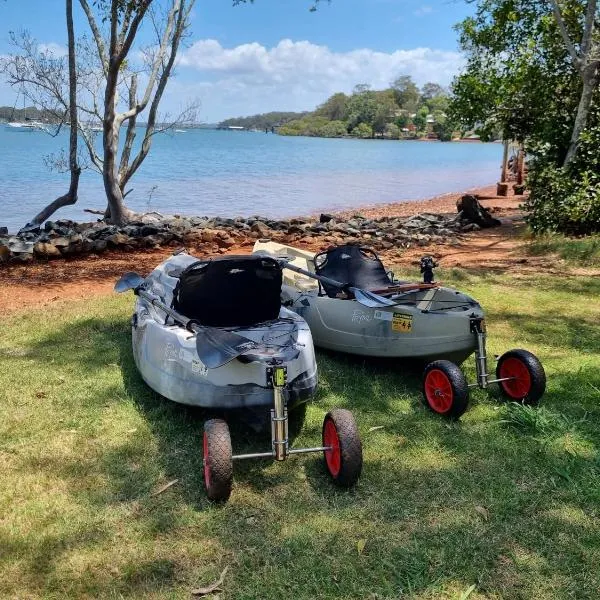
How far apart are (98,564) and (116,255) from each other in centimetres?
894

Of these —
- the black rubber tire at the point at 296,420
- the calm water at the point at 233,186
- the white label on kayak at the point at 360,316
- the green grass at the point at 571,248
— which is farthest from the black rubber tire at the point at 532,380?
the calm water at the point at 233,186

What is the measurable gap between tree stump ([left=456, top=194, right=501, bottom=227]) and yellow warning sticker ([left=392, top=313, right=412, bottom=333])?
1180 cm

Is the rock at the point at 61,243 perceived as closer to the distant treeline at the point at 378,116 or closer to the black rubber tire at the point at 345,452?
the black rubber tire at the point at 345,452

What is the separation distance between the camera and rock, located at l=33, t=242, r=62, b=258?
35.6ft

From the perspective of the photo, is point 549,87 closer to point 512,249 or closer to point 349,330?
point 512,249

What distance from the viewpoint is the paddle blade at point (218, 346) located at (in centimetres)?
394

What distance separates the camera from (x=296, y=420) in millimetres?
4738

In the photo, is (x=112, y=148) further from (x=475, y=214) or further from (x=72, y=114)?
(x=475, y=214)

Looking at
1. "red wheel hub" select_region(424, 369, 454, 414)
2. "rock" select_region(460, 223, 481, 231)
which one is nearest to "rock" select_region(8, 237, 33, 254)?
"red wheel hub" select_region(424, 369, 454, 414)

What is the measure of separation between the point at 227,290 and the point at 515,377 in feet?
7.63

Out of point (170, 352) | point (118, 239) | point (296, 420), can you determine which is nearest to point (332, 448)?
point (296, 420)

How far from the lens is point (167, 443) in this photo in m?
4.33

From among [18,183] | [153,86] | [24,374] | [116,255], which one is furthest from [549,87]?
[18,183]

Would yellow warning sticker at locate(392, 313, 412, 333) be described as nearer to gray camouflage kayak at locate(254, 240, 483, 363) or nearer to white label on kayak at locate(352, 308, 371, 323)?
gray camouflage kayak at locate(254, 240, 483, 363)
